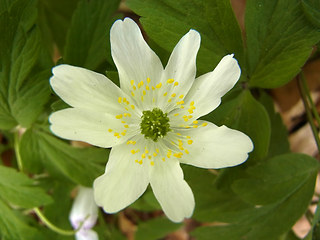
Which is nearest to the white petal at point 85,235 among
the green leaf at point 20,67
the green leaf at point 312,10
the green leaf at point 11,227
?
the green leaf at point 11,227

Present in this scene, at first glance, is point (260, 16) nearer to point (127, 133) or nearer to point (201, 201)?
point (127, 133)

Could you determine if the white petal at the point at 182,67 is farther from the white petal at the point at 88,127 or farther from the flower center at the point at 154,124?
the white petal at the point at 88,127

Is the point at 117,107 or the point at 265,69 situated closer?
the point at 117,107

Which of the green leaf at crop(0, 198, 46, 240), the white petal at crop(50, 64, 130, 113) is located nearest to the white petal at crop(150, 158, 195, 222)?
the white petal at crop(50, 64, 130, 113)

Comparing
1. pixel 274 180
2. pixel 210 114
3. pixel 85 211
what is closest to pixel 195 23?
pixel 210 114

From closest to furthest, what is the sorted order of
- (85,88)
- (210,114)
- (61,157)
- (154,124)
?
(85,88), (154,124), (210,114), (61,157)

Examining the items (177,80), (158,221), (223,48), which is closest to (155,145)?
(177,80)

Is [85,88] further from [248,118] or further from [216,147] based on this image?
[248,118]
